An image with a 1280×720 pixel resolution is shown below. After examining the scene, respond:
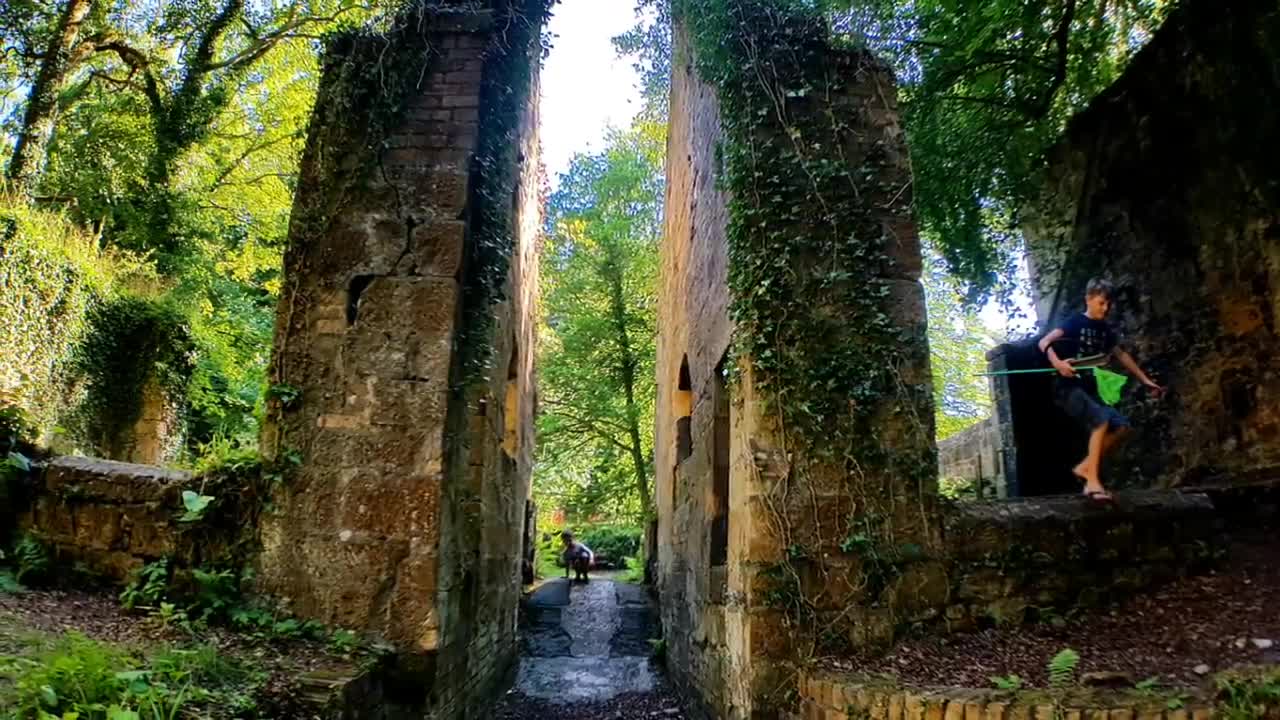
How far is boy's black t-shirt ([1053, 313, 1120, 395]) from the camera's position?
507 centimetres

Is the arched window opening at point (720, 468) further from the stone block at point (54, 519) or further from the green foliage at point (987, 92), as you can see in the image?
the stone block at point (54, 519)

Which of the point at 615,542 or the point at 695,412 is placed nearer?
the point at 695,412

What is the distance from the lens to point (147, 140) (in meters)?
11.7

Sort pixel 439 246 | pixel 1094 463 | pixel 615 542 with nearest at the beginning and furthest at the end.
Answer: pixel 1094 463, pixel 439 246, pixel 615 542

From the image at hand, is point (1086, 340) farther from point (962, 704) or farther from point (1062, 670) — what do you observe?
point (962, 704)

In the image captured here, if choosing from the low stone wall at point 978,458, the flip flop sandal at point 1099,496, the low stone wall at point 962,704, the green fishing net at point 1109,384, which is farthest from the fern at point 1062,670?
the low stone wall at point 978,458

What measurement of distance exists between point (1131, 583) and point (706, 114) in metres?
4.93

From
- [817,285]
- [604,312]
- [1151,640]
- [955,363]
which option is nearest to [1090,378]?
[1151,640]

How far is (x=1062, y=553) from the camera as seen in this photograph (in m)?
4.39

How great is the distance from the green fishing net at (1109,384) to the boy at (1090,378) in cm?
11

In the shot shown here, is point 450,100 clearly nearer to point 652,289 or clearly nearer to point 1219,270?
point 1219,270

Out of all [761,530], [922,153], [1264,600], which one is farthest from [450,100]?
[1264,600]

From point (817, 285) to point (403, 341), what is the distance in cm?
271

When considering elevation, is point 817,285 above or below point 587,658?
above
